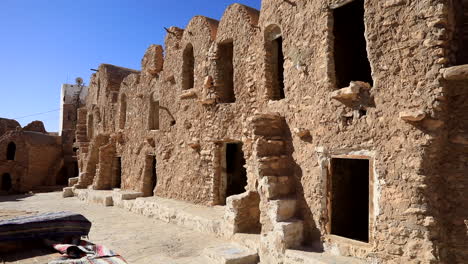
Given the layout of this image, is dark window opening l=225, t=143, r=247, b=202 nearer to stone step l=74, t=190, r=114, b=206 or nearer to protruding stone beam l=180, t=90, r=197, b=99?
protruding stone beam l=180, t=90, r=197, b=99

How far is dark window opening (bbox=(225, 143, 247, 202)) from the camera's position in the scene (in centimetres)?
1040

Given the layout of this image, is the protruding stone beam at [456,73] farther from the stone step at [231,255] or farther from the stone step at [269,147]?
the stone step at [231,255]

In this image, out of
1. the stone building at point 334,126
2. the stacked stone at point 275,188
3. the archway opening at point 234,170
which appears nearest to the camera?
the stone building at point 334,126

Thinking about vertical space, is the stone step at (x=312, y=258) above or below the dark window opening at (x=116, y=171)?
below

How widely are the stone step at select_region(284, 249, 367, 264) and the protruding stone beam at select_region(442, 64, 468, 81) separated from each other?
3.00 meters

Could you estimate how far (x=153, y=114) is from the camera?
13.9 metres

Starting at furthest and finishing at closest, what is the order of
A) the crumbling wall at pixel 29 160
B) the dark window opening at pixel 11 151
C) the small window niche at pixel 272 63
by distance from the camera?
1. the dark window opening at pixel 11 151
2. the crumbling wall at pixel 29 160
3. the small window niche at pixel 272 63

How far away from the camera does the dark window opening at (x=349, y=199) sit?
623cm

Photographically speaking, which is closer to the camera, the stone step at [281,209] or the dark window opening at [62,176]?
the stone step at [281,209]

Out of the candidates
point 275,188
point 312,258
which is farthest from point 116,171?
point 312,258

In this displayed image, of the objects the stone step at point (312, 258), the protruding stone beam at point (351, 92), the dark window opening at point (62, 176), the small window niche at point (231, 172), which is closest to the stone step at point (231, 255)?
the stone step at point (312, 258)

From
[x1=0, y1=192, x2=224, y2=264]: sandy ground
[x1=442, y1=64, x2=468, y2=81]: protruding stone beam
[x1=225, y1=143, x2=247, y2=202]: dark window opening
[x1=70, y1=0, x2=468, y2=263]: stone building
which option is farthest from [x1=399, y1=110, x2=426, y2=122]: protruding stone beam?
[x1=225, y1=143, x2=247, y2=202]: dark window opening

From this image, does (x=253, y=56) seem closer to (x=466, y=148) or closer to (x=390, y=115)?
(x=390, y=115)

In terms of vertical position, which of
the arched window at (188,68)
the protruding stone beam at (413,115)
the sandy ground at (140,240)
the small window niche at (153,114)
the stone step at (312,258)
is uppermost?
the arched window at (188,68)
